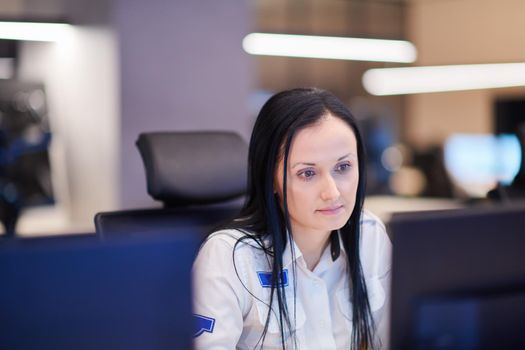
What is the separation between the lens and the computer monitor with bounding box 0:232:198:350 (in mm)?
756

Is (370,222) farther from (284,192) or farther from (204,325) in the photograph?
(204,325)

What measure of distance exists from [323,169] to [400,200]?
3721 millimetres

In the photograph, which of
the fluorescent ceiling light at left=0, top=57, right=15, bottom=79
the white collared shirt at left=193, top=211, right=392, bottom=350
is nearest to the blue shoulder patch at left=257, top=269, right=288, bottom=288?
the white collared shirt at left=193, top=211, right=392, bottom=350

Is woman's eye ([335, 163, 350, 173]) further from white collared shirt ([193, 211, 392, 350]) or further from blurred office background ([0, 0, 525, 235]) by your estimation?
blurred office background ([0, 0, 525, 235])

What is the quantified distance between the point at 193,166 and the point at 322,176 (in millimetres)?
610

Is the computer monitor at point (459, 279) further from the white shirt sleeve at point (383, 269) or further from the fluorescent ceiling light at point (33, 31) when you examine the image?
the fluorescent ceiling light at point (33, 31)

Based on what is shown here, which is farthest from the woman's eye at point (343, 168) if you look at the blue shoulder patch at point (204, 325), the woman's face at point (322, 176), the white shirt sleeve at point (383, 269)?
the blue shoulder patch at point (204, 325)

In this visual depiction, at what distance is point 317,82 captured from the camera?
922cm

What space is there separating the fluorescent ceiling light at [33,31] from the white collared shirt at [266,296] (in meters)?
3.88

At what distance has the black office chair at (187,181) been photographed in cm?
202

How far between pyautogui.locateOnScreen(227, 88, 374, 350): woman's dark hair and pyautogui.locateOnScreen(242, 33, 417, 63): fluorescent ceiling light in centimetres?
432

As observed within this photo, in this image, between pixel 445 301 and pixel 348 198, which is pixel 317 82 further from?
pixel 445 301

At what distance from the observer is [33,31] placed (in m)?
5.13

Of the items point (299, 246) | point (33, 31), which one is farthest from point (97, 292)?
point (33, 31)
